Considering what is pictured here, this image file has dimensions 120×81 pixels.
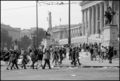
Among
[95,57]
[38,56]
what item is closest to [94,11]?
[95,57]

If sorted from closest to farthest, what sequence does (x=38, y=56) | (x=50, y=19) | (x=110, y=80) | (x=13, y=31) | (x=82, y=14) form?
(x=110, y=80)
(x=38, y=56)
(x=50, y=19)
(x=82, y=14)
(x=13, y=31)

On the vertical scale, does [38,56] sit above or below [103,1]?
below

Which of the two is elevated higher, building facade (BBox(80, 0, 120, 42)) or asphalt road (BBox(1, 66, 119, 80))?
building facade (BBox(80, 0, 120, 42))

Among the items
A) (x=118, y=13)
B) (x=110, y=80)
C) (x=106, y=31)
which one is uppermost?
(x=118, y=13)

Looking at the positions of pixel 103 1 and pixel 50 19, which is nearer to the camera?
pixel 50 19

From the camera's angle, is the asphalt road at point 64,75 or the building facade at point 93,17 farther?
the building facade at point 93,17

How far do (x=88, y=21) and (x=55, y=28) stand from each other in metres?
59.6

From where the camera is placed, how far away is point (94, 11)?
351ft

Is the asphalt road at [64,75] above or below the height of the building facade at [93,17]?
below

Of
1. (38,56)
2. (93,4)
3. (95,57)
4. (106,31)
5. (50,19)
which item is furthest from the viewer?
(93,4)

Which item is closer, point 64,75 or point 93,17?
point 64,75

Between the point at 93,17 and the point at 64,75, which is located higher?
the point at 93,17

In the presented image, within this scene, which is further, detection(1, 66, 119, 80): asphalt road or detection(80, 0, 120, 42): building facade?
detection(80, 0, 120, 42): building facade

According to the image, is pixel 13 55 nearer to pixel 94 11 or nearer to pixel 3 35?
pixel 94 11
